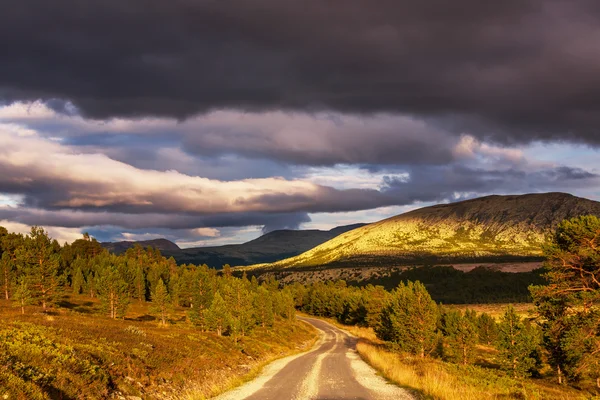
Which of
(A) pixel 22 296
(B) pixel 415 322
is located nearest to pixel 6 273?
(A) pixel 22 296

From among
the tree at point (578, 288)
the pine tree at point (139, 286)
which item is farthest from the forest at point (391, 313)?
the pine tree at point (139, 286)

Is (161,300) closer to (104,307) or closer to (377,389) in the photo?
(104,307)

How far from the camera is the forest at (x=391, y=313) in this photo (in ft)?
103

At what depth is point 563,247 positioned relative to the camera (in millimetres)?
41344

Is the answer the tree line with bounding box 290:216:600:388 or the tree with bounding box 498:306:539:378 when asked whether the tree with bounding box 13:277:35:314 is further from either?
the tree with bounding box 498:306:539:378

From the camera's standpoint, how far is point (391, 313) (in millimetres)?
73562

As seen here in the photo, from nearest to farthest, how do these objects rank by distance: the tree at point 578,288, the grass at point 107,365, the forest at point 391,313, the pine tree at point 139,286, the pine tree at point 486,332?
the grass at point 107,365 → the forest at point 391,313 → the tree at point 578,288 → the pine tree at point 486,332 → the pine tree at point 139,286

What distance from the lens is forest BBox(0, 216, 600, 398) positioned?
31312 mm

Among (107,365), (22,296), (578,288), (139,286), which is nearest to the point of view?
(107,365)

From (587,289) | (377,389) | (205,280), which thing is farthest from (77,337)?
(205,280)

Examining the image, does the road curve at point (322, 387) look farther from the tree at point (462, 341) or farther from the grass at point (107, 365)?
the tree at point (462, 341)

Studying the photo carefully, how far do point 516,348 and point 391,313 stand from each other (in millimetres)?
20673

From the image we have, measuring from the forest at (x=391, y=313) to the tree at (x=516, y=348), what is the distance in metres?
0.15

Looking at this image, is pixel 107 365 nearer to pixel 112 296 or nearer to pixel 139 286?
pixel 112 296
